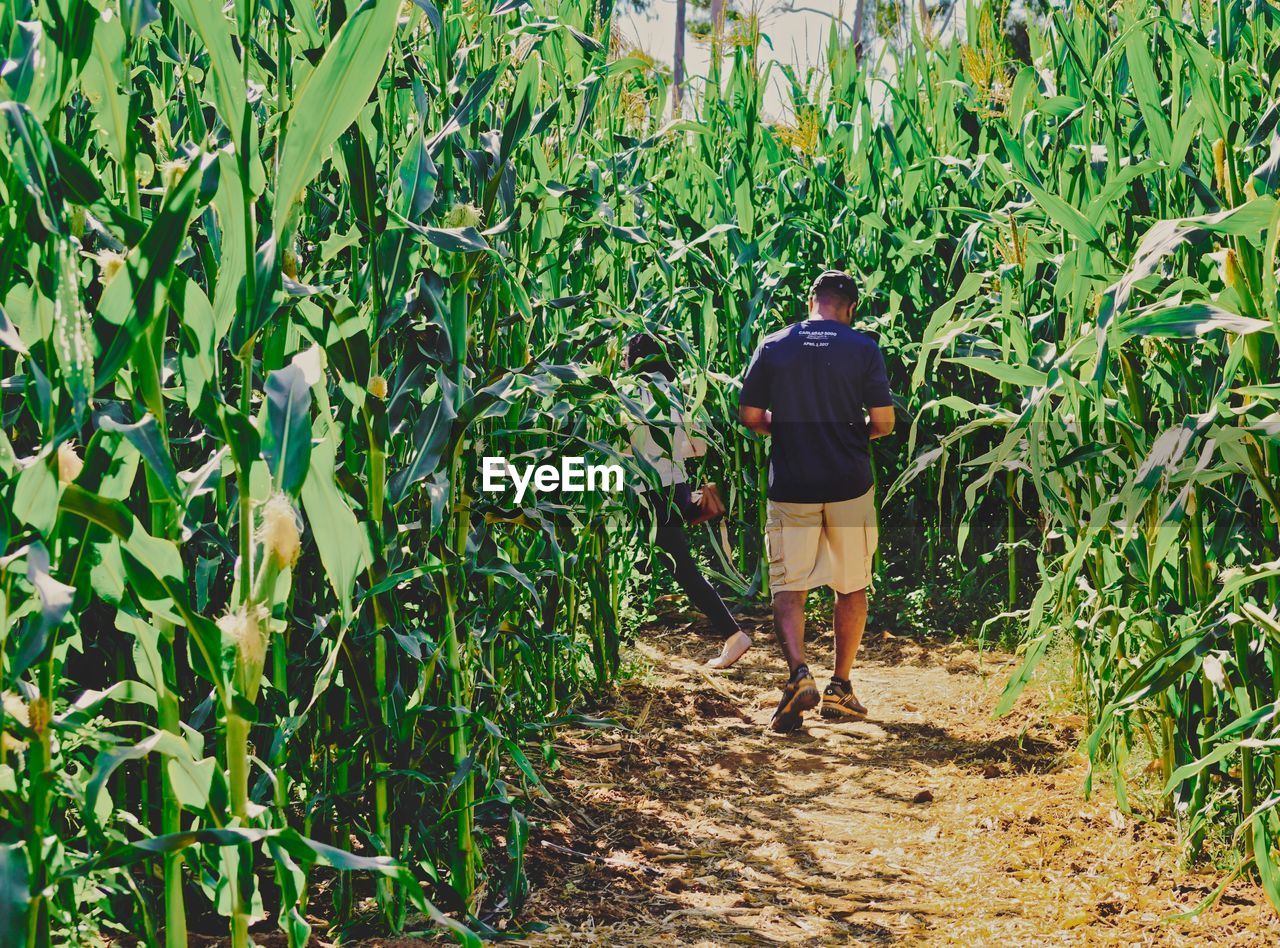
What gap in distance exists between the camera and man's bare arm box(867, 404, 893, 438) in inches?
186

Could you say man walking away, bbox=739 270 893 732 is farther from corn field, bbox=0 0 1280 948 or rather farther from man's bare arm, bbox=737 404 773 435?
corn field, bbox=0 0 1280 948

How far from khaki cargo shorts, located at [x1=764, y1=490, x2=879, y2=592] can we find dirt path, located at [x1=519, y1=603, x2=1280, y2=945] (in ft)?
1.85

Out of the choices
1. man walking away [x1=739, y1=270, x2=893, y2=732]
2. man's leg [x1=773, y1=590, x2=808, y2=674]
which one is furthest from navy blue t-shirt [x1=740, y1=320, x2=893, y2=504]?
man's leg [x1=773, y1=590, x2=808, y2=674]

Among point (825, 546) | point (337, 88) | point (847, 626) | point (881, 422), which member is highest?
point (337, 88)

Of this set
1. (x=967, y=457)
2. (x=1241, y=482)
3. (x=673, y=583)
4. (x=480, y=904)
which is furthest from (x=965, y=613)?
(x=480, y=904)

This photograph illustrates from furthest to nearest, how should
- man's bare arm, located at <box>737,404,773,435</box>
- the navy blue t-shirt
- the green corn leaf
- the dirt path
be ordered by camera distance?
man's bare arm, located at <box>737,404,773,435</box>, the navy blue t-shirt, the dirt path, the green corn leaf

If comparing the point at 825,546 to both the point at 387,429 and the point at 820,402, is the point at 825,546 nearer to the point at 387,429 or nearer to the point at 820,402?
the point at 820,402

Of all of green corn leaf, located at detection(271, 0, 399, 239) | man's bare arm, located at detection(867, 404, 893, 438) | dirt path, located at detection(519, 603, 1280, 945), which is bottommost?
dirt path, located at detection(519, 603, 1280, 945)

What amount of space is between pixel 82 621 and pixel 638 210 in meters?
4.53

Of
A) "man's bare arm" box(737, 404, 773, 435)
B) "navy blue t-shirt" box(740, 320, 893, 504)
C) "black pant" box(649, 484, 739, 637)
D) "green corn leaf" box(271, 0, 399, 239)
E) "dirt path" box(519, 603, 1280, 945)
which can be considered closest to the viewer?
"green corn leaf" box(271, 0, 399, 239)

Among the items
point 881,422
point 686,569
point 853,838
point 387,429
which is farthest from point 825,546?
point 387,429

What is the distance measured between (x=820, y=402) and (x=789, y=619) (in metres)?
0.90

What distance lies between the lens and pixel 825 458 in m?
4.71

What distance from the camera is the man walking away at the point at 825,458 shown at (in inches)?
184
